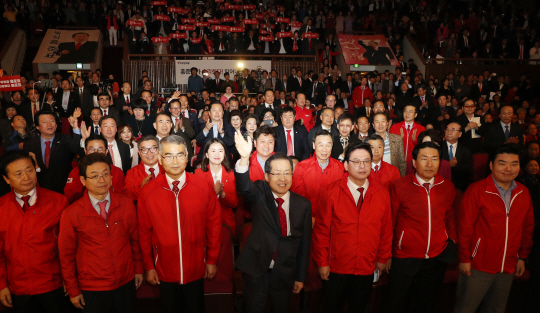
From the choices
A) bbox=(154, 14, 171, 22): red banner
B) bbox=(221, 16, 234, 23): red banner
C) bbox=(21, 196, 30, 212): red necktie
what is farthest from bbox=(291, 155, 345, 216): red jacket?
bbox=(154, 14, 171, 22): red banner

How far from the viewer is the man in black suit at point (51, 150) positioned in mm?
3693

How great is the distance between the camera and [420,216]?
8.29 feet

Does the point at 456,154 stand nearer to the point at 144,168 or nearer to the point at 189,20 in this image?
the point at 144,168

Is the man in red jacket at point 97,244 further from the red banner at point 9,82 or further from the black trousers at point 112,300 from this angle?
the red banner at point 9,82

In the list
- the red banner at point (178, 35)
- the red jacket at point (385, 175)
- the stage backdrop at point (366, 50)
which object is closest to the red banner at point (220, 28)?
the red banner at point (178, 35)

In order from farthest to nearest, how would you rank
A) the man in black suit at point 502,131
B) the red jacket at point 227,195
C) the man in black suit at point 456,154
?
1. the man in black suit at point 502,131
2. the man in black suit at point 456,154
3. the red jacket at point 227,195

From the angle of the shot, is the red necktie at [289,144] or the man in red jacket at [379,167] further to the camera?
the red necktie at [289,144]

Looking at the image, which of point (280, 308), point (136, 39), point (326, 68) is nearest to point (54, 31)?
point (136, 39)

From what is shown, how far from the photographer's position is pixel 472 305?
2564mm

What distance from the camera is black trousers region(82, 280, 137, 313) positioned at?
2.26 meters

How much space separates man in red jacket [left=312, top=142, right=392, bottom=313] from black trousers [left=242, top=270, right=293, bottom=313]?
1.01ft

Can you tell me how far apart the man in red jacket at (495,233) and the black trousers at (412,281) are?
19cm

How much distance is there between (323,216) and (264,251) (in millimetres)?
474

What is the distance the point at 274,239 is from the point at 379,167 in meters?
1.42
